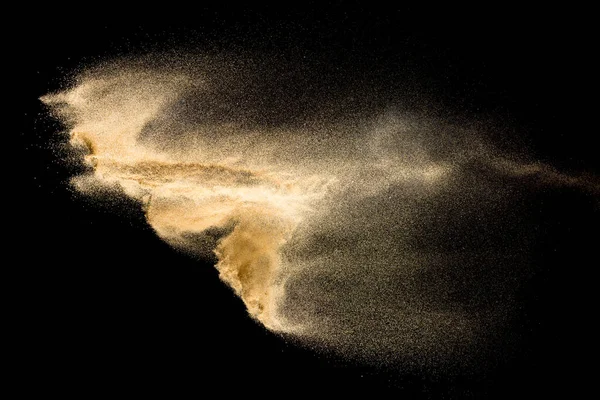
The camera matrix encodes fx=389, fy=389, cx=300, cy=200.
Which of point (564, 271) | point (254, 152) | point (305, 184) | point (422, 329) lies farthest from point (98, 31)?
point (564, 271)

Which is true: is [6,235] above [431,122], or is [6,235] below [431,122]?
below

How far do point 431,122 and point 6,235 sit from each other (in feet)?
6.86

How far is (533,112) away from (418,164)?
2.01 ft

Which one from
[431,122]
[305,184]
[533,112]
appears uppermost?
[533,112]

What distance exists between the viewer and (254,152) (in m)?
1.82

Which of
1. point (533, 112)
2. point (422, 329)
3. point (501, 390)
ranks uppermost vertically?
point (533, 112)

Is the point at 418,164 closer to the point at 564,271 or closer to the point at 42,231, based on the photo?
the point at 564,271

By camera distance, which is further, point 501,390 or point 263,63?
point 263,63

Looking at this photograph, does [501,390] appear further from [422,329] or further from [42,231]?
[42,231]

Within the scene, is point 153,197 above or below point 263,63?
below

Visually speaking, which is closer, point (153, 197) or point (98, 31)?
point (153, 197)

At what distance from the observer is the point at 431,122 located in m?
1.85

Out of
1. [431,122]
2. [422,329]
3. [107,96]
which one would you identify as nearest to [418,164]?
[431,122]

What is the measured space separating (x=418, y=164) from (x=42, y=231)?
71.2 inches
